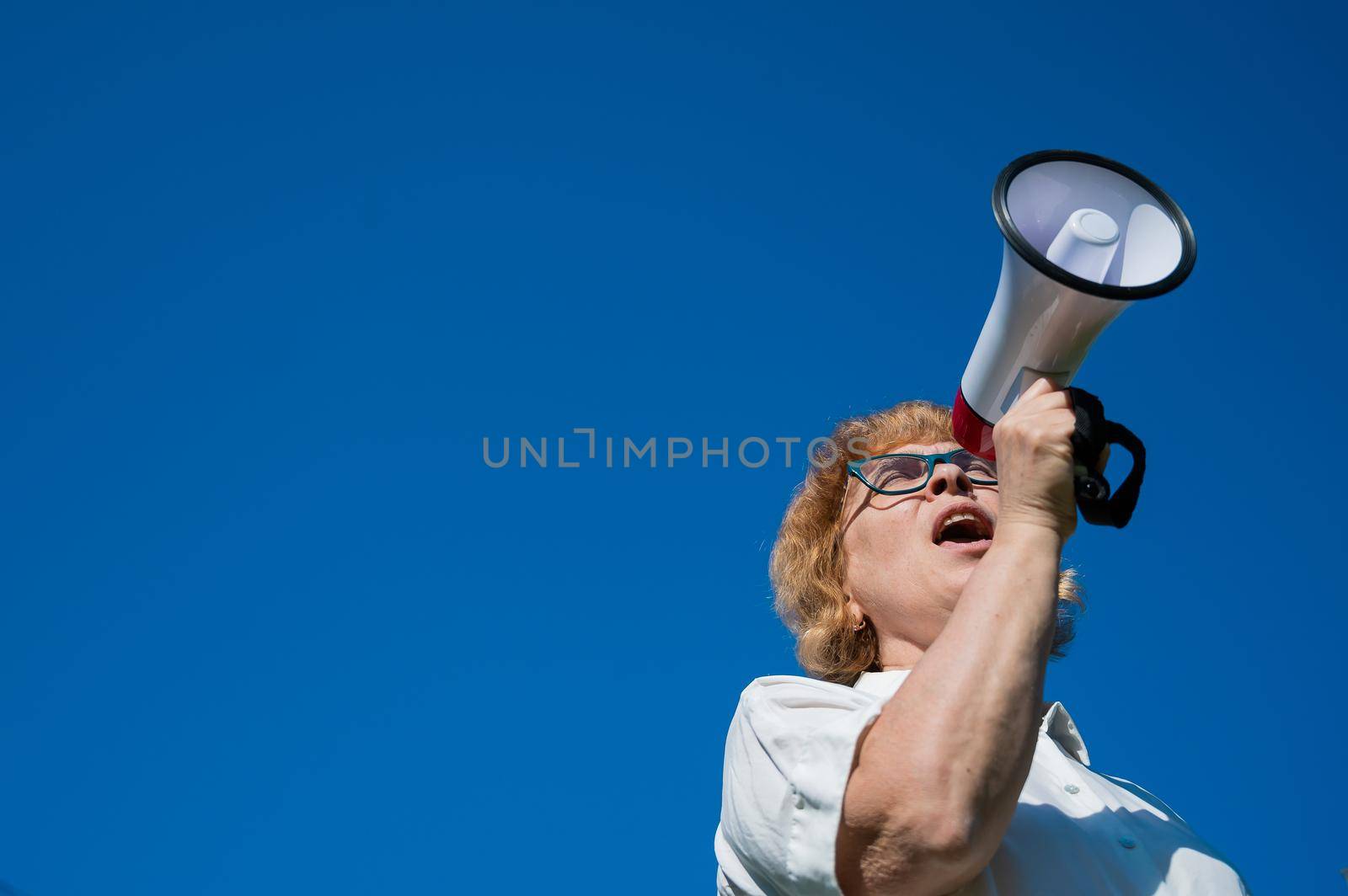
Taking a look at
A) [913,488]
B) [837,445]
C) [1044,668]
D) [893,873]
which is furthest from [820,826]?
[837,445]

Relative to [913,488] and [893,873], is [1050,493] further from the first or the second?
[913,488]

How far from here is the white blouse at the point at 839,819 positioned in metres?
1.89

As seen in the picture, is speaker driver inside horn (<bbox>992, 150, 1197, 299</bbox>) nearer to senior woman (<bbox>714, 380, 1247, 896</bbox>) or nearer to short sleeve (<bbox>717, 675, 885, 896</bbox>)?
senior woman (<bbox>714, 380, 1247, 896</bbox>)

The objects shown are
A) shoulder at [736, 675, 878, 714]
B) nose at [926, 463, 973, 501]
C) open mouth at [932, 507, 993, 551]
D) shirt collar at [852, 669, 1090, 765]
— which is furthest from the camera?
nose at [926, 463, 973, 501]

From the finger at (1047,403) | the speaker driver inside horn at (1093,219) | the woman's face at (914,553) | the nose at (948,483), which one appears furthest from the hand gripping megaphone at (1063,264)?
the nose at (948,483)

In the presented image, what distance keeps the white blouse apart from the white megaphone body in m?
0.74

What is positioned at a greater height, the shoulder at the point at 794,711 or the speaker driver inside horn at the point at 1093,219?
the speaker driver inside horn at the point at 1093,219

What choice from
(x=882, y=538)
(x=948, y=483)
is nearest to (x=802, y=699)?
(x=882, y=538)

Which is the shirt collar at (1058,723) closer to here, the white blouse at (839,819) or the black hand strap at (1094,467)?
the white blouse at (839,819)

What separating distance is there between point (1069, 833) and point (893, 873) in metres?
0.55

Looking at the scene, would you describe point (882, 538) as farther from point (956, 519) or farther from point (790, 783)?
point (790, 783)

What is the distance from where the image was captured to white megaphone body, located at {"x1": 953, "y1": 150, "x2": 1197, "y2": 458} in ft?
7.50

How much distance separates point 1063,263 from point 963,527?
843mm

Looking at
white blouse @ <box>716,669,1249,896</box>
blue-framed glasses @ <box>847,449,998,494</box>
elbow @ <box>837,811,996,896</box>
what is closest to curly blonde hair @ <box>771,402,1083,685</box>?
blue-framed glasses @ <box>847,449,998,494</box>
